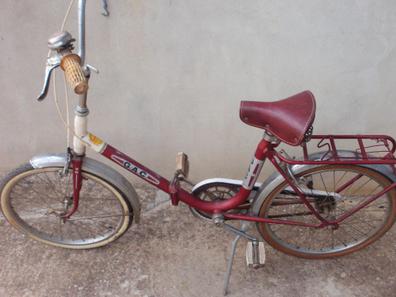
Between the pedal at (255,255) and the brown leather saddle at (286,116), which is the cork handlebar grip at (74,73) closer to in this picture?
the brown leather saddle at (286,116)

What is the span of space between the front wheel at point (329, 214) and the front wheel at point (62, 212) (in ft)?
3.20

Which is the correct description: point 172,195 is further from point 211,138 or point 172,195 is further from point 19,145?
point 19,145

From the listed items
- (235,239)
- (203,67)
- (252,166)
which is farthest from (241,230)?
(203,67)

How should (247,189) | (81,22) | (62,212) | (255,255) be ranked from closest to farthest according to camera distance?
(81,22)
(247,189)
(255,255)
(62,212)

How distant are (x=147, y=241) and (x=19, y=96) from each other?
1.30 m

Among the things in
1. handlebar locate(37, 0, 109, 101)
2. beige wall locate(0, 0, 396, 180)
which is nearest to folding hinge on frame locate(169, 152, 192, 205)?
beige wall locate(0, 0, 396, 180)

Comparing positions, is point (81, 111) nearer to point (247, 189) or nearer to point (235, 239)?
point (247, 189)

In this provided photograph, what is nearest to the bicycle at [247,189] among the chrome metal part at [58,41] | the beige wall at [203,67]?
the chrome metal part at [58,41]

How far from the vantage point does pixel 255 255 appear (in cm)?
218

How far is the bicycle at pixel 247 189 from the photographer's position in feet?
5.69

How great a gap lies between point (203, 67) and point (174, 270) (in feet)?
4.28

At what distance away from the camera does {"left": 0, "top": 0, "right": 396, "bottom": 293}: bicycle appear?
173cm

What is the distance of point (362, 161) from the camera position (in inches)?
72.0

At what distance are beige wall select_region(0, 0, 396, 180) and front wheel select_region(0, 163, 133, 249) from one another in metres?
0.34
